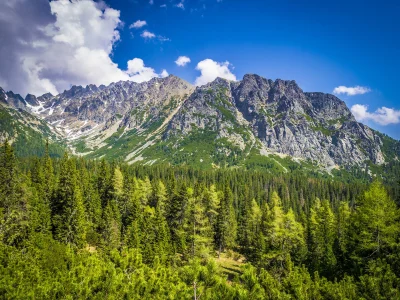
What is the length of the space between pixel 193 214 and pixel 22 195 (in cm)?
3250

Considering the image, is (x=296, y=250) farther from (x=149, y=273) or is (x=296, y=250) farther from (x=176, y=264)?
(x=149, y=273)

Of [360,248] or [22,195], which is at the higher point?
[22,195]

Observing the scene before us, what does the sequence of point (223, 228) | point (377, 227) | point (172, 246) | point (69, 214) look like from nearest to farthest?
1. point (377, 227)
2. point (69, 214)
3. point (172, 246)
4. point (223, 228)

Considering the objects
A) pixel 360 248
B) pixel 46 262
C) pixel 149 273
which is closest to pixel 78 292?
pixel 149 273

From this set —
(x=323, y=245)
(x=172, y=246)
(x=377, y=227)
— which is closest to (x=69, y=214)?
(x=172, y=246)

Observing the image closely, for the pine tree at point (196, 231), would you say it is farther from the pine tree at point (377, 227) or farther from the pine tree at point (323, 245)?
the pine tree at point (377, 227)

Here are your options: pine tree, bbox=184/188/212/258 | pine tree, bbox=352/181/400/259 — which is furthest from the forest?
pine tree, bbox=184/188/212/258

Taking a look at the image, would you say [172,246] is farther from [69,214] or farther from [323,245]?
[323,245]

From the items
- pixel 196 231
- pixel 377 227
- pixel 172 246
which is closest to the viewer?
pixel 377 227

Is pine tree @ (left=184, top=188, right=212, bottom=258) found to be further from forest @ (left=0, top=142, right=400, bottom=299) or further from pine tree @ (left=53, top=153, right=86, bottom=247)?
pine tree @ (left=53, top=153, right=86, bottom=247)

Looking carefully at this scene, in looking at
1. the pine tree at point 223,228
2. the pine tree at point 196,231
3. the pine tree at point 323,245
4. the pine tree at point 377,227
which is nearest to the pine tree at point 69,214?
the pine tree at point 196,231

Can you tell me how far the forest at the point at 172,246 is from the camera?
17516 mm

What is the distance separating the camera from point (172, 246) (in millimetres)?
53781

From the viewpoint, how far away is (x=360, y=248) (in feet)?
108
